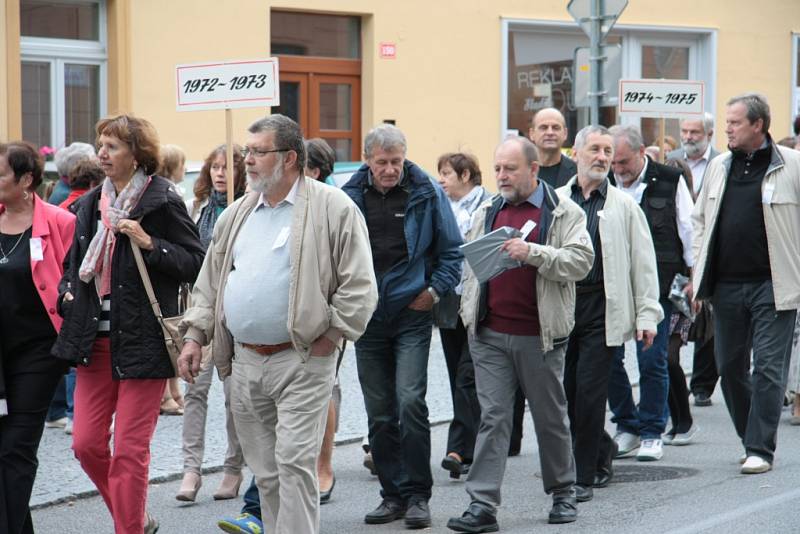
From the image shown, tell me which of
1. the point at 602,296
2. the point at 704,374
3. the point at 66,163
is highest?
the point at 66,163

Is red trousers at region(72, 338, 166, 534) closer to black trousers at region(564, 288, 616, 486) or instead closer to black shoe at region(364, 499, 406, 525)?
black shoe at region(364, 499, 406, 525)

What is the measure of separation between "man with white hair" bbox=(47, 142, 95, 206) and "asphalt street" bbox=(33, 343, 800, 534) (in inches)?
75.8

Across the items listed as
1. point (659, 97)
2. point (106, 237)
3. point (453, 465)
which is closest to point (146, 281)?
point (106, 237)

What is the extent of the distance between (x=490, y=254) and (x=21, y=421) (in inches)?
93.8

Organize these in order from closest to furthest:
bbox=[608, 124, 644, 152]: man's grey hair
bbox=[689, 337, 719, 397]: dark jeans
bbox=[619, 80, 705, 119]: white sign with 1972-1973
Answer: bbox=[608, 124, 644, 152]: man's grey hair, bbox=[689, 337, 719, 397]: dark jeans, bbox=[619, 80, 705, 119]: white sign with 1972-1973

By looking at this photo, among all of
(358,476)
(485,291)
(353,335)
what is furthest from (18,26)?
(353,335)

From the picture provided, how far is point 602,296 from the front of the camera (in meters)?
7.84

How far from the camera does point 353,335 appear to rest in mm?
5797

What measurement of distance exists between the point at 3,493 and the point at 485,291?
8.51 feet

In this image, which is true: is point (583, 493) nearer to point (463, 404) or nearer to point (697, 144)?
point (463, 404)

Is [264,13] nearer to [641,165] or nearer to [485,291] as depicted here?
[641,165]

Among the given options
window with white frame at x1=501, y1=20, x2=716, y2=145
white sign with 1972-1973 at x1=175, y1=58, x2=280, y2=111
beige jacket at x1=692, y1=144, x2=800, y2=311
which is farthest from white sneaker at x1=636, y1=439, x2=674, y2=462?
window with white frame at x1=501, y1=20, x2=716, y2=145

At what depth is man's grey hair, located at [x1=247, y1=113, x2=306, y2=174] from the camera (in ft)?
19.2

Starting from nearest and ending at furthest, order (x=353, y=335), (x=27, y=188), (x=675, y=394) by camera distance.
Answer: (x=353, y=335), (x=27, y=188), (x=675, y=394)
